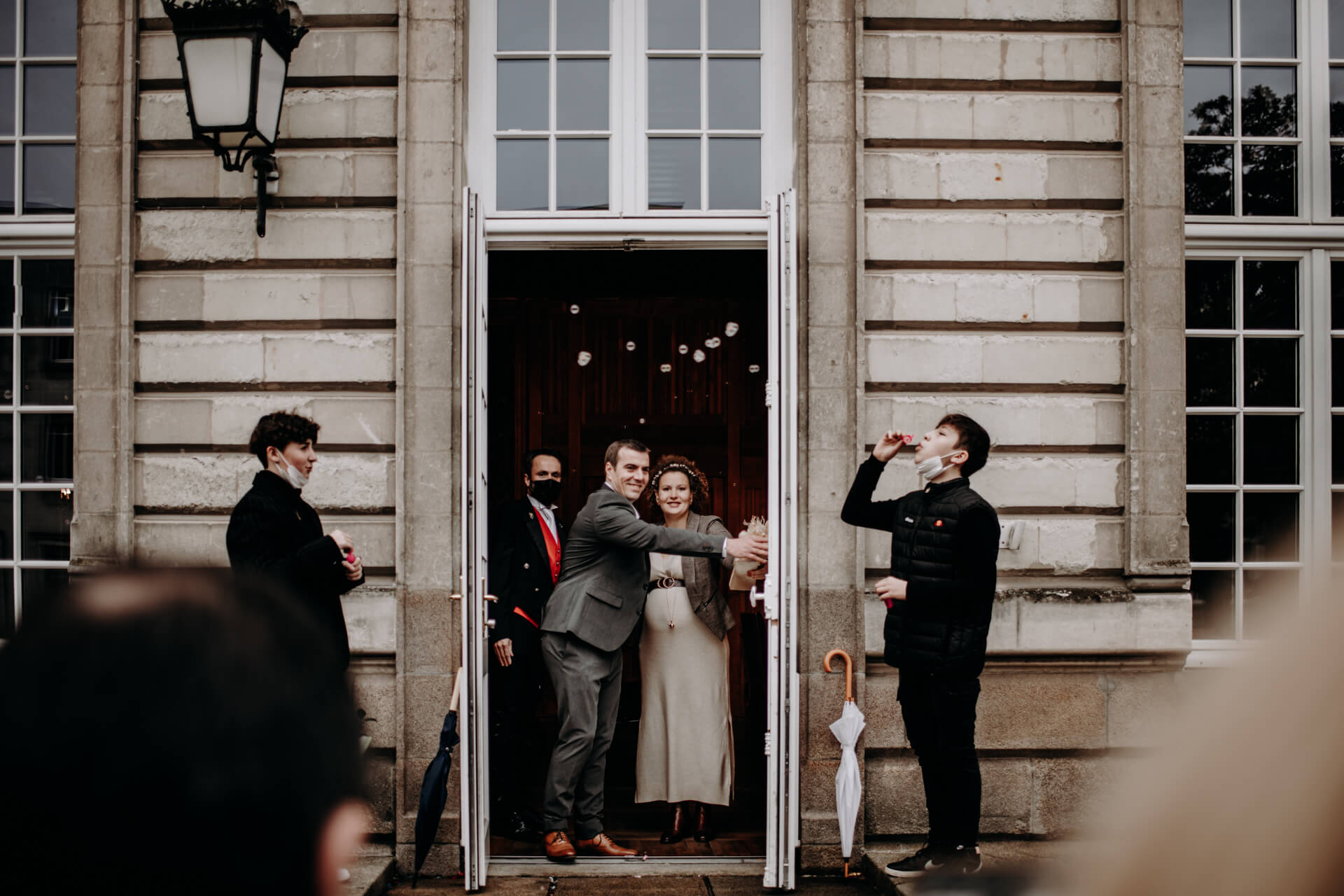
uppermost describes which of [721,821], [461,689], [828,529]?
[828,529]

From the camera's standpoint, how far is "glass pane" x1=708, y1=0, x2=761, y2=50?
5641 mm

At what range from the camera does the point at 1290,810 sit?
0.61 m

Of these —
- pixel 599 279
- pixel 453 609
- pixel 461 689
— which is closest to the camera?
pixel 461 689

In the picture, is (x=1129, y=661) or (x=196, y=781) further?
(x=1129, y=661)

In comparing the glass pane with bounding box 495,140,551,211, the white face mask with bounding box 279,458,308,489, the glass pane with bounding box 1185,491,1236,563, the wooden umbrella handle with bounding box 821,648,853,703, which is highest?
the glass pane with bounding box 495,140,551,211

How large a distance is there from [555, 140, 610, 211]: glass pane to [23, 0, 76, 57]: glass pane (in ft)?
9.23

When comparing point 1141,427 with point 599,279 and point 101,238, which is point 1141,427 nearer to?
point 599,279

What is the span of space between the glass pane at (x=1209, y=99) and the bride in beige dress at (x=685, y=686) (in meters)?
3.45

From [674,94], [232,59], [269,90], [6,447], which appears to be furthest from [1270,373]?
[6,447]

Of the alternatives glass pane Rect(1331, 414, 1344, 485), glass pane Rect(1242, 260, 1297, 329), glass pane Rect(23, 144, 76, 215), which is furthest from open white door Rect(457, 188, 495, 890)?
glass pane Rect(1331, 414, 1344, 485)

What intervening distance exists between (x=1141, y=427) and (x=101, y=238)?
5.32 m

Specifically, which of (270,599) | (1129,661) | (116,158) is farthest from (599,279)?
(270,599)

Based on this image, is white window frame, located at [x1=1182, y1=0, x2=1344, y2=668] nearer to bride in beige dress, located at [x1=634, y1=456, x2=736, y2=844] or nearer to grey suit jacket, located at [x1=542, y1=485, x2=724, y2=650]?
bride in beige dress, located at [x1=634, y1=456, x2=736, y2=844]

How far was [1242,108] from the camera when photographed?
5.81m
